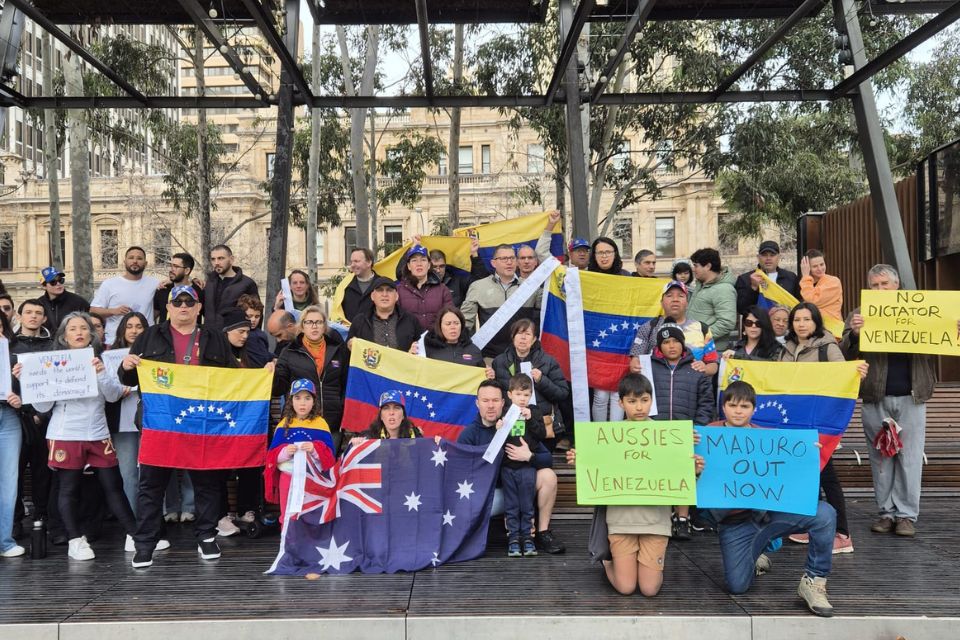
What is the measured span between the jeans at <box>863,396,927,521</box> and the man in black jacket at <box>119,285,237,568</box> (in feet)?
19.3

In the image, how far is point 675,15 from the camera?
Answer: 388 inches

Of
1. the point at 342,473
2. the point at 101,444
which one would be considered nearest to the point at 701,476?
the point at 342,473

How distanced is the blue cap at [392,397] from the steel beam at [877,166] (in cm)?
602

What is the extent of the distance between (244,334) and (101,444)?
1558 millimetres

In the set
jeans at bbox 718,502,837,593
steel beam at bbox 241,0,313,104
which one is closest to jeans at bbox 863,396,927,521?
jeans at bbox 718,502,837,593

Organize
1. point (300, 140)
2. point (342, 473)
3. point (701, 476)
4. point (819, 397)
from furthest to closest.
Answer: point (300, 140)
point (819, 397)
point (342, 473)
point (701, 476)

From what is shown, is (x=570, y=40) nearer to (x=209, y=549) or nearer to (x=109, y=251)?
(x=209, y=549)

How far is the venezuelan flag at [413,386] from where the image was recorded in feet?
25.3

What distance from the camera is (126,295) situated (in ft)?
30.7

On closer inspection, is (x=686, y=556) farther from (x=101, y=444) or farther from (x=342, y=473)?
(x=101, y=444)

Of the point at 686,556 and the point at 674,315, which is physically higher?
the point at 674,315

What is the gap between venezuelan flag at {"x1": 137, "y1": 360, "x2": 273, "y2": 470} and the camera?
23.2 ft

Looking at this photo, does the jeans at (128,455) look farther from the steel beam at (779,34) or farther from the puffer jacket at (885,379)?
the steel beam at (779,34)

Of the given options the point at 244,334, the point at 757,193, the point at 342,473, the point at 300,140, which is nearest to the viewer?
the point at 342,473
